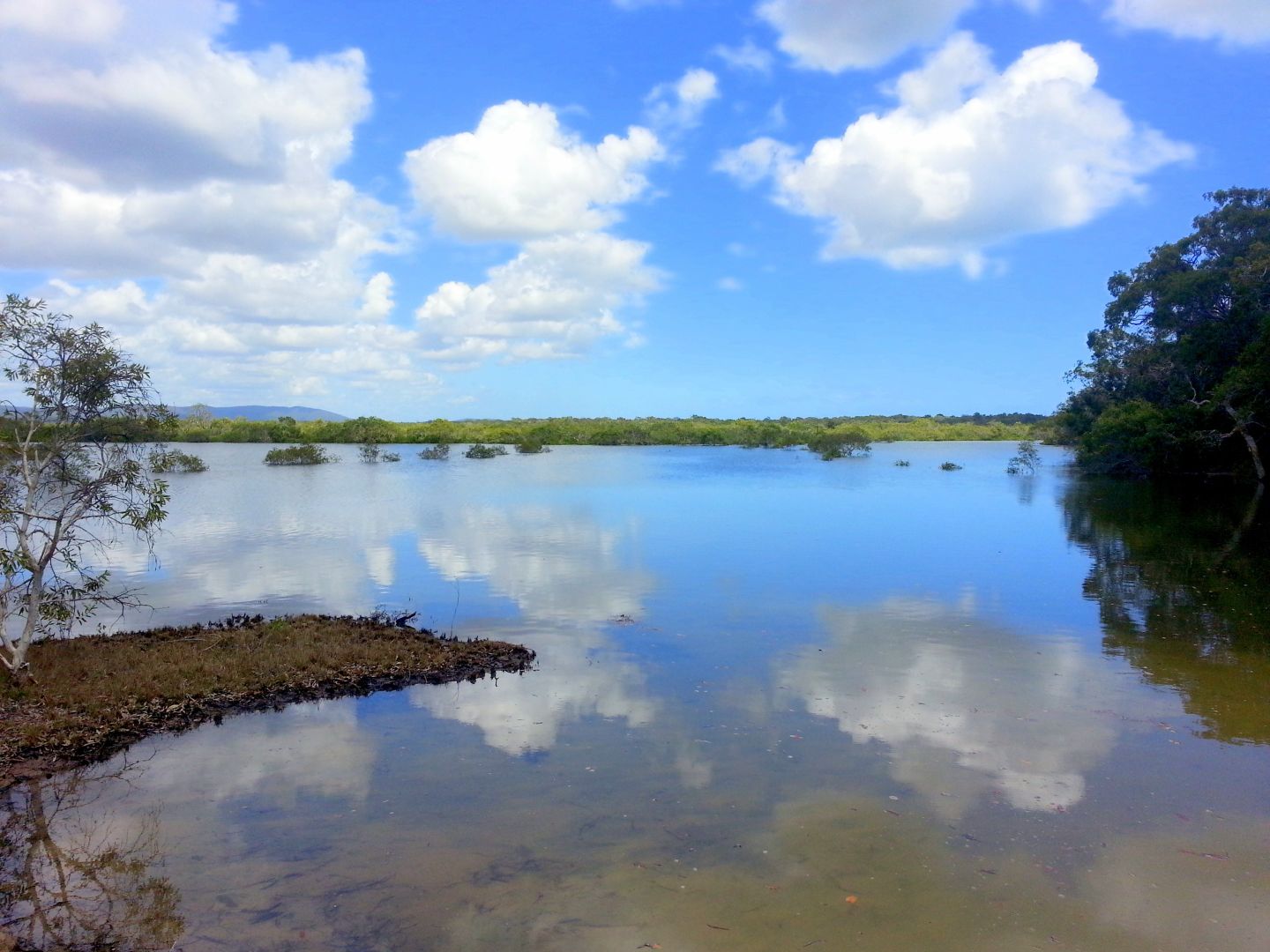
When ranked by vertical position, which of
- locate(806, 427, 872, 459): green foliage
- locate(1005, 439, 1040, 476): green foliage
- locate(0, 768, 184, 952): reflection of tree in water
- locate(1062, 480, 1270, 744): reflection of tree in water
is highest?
locate(806, 427, 872, 459): green foliage

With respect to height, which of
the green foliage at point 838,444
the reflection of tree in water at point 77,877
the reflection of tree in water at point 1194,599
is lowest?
the reflection of tree in water at point 77,877

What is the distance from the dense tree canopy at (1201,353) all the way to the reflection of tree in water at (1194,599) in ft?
19.7

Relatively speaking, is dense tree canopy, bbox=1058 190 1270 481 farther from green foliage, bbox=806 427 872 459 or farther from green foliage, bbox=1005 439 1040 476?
green foliage, bbox=806 427 872 459

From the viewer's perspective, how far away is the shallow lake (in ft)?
15.7

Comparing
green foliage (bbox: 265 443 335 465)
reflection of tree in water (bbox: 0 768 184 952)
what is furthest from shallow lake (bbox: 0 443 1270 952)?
green foliage (bbox: 265 443 335 465)

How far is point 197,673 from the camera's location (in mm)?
8406

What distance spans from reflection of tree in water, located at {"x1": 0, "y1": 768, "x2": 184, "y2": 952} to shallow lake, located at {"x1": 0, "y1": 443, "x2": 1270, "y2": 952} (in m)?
0.02

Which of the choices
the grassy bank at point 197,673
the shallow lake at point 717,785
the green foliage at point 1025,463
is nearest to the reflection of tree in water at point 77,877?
the shallow lake at point 717,785

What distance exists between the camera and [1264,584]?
14.2m

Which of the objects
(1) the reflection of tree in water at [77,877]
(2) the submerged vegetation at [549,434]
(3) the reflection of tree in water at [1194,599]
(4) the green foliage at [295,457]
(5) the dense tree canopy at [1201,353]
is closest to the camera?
(1) the reflection of tree in water at [77,877]

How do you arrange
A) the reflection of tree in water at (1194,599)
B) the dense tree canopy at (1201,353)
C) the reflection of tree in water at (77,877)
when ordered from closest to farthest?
the reflection of tree in water at (77,877)
the reflection of tree in water at (1194,599)
the dense tree canopy at (1201,353)

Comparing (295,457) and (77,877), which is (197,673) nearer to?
(77,877)

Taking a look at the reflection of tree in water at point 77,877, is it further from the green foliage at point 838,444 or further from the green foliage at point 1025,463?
the green foliage at point 838,444

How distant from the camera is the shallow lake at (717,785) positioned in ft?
15.7
